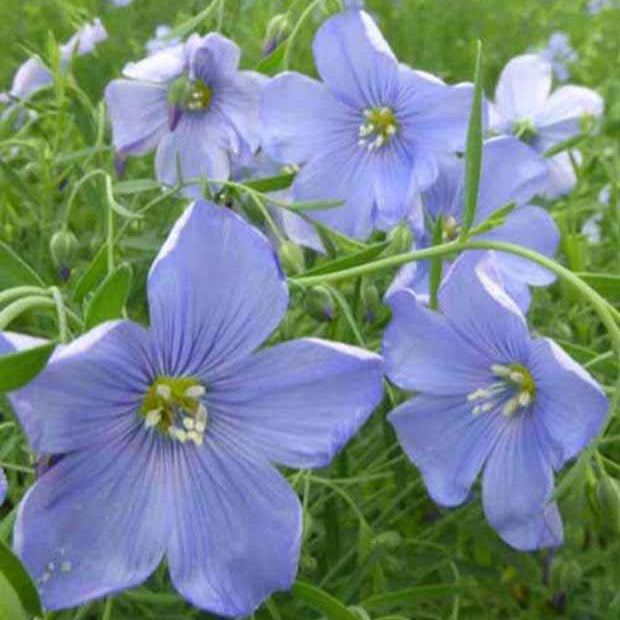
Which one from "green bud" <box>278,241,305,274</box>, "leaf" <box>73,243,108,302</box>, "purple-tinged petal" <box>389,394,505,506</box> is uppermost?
"leaf" <box>73,243,108,302</box>

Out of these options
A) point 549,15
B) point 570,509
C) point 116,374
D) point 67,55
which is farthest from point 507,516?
point 549,15

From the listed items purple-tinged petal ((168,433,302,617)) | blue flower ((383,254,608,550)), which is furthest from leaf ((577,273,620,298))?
purple-tinged petal ((168,433,302,617))

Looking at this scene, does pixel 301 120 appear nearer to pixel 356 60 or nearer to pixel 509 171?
pixel 356 60

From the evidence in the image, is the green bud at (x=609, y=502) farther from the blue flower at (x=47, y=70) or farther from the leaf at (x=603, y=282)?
the blue flower at (x=47, y=70)

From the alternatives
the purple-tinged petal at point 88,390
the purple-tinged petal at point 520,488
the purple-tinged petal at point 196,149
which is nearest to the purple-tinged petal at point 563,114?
the purple-tinged petal at point 196,149

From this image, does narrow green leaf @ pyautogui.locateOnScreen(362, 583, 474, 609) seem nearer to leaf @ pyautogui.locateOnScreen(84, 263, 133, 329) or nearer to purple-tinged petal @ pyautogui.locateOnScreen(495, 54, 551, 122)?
leaf @ pyautogui.locateOnScreen(84, 263, 133, 329)

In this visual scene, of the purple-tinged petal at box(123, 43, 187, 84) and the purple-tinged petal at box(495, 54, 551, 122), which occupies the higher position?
the purple-tinged petal at box(123, 43, 187, 84)

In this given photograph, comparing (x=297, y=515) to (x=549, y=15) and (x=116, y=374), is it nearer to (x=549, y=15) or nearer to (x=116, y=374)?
(x=116, y=374)
